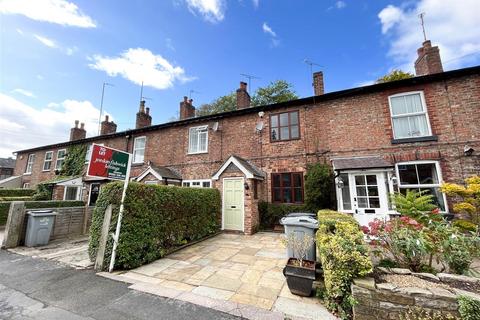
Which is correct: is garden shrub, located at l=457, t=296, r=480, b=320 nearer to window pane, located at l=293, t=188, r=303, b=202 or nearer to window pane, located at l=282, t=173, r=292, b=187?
window pane, located at l=293, t=188, r=303, b=202

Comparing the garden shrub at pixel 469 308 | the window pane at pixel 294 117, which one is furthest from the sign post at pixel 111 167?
the window pane at pixel 294 117

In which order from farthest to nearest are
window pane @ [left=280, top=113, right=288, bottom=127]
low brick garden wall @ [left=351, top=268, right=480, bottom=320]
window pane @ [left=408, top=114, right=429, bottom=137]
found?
window pane @ [left=280, top=113, right=288, bottom=127], window pane @ [left=408, top=114, right=429, bottom=137], low brick garden wall @ [left=351, top=268, right=480, bottom=320]

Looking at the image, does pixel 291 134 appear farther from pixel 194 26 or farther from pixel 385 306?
pixel 385 306

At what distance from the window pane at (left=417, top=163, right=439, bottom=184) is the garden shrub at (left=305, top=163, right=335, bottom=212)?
3356 mm

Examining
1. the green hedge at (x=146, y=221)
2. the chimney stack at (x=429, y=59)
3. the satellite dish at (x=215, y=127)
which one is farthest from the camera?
the satellite dish at (x=215, y=127)

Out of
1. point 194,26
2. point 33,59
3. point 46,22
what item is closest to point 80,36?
point 46,22

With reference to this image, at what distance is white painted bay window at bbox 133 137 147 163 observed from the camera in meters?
14.9

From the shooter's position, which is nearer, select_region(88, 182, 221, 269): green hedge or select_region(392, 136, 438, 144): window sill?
select_region(88, 182, 221, 269): green hedge

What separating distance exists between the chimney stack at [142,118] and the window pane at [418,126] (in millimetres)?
16988

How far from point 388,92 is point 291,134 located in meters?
4.65

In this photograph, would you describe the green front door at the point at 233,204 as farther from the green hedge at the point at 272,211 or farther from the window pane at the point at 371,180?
the window pane at the point at 371,180

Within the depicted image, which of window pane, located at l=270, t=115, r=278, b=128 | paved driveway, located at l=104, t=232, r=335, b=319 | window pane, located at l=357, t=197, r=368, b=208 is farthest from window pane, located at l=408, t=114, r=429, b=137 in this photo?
paved driveway, located at l=104, t=232, r=335, b=319

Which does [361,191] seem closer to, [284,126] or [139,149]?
[284,126]

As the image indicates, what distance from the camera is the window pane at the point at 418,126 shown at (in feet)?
27.8
